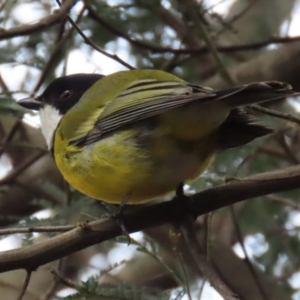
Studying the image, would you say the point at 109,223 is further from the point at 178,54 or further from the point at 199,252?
the point at 178,54

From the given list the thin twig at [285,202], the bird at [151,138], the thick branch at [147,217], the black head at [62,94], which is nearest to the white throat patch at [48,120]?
the black head at [62,94]

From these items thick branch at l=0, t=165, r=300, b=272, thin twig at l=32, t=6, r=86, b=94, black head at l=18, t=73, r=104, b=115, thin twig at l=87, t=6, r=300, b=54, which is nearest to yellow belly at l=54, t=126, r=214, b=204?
thick branch at l=0, t=165, r=300, b=272

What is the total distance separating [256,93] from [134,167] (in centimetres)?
55

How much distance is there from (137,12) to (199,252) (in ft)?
6.44

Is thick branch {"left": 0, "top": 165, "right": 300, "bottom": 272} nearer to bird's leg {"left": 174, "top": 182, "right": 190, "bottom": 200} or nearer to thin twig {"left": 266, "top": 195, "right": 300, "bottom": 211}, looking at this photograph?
bird's leg {"left": 174, "top": 182, "right": 190, "bottom": 200}

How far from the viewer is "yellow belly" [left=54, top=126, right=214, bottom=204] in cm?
241

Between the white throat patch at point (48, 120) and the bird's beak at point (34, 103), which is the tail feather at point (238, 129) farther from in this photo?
the bird's beak at point (34, 103)

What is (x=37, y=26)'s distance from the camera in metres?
2.94

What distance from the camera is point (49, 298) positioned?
124 inches

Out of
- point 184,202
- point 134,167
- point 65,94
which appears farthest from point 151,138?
point 65,94

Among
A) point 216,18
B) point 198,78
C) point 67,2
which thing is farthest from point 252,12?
point 67,2

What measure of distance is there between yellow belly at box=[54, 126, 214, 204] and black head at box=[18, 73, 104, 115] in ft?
1.92

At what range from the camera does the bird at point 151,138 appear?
7.55 feet

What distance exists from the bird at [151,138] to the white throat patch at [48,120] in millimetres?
311
